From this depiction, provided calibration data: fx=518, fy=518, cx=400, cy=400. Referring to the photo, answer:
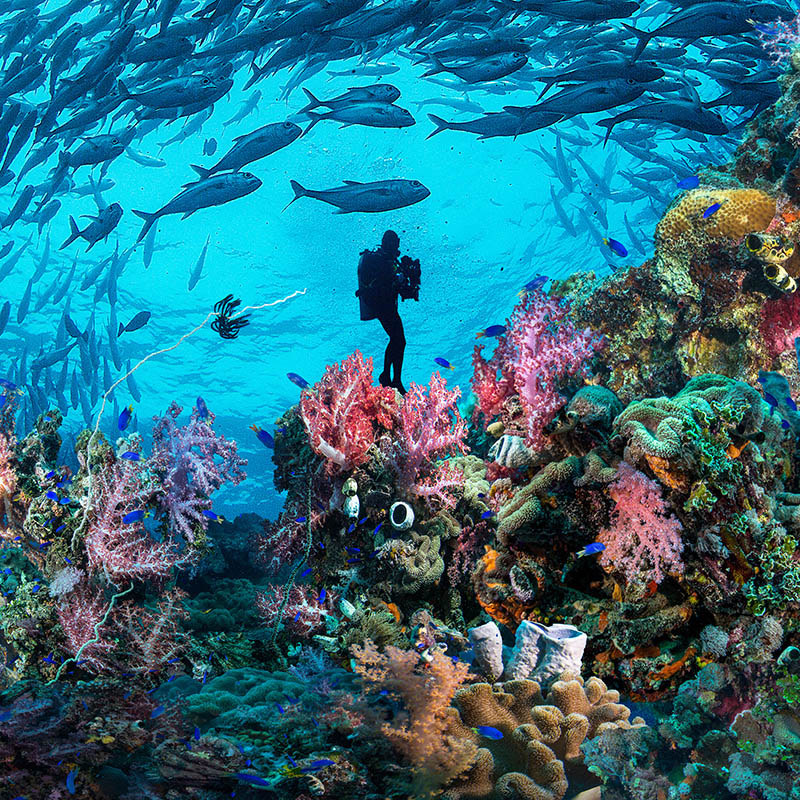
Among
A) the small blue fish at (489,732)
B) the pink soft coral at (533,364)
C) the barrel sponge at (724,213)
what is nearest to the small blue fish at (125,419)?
the pink soft coral at (533,364)

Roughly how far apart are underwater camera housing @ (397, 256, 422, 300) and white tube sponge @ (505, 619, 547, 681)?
12.5ft

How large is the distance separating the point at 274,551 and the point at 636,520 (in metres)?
3.30

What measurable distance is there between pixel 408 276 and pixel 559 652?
4167 mm

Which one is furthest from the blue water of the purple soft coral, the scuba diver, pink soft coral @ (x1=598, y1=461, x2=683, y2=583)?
pink soft coral @ (x1=598, y1=461, x2=683, y2=583)

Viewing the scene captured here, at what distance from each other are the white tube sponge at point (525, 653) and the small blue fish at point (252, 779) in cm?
143

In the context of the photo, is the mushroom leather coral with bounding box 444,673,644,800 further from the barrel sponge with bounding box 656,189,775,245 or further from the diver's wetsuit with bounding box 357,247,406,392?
the barrel sponge with bounding box 656,189,775,245

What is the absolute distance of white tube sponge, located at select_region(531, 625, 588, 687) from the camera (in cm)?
285

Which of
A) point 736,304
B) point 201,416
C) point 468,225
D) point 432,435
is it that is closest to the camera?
point 432,435

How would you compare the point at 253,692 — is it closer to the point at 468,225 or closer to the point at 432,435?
the point at 432,435

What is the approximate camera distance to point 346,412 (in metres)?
4.70

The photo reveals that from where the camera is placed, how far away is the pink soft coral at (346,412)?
4570 millimetres

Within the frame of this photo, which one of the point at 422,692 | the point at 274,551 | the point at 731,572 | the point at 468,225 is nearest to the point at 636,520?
the point at 731,572

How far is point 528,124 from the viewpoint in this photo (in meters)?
7.15

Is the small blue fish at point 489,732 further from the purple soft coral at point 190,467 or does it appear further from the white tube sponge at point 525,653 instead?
the purple soft coral at point 190,467
